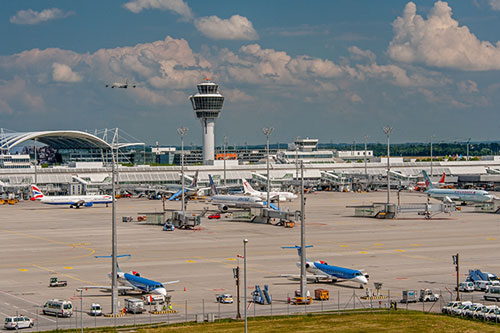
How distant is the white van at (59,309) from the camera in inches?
2007

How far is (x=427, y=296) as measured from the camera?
55875 millimetres

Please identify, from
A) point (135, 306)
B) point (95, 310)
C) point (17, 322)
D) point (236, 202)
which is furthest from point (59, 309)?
point (236, 202)

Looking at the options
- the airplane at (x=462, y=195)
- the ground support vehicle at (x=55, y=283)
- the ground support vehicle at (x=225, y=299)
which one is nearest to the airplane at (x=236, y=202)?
the airplane at (x=462, y=195)

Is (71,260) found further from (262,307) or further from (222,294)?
(262,307)

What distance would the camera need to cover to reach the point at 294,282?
65438 mm

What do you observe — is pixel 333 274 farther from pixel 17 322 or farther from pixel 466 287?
pixel 17 322

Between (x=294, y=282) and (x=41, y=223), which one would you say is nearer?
(x=294, y=282)

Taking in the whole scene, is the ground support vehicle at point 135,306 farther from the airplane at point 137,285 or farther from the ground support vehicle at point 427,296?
the ground support vehicle at point 427,296

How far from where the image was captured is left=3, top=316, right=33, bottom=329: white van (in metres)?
46.7

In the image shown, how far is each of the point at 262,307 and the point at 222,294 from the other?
558cm

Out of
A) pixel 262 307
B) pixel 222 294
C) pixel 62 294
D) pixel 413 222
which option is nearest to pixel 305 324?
pixel 262 307

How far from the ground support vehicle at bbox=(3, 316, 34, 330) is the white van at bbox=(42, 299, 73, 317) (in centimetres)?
330

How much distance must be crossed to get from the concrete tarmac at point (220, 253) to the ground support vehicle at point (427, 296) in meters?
2.77

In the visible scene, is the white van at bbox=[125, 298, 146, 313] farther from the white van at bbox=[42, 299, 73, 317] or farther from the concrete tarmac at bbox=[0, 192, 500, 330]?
the white van at bbox=[42, 299, 73, 317]
